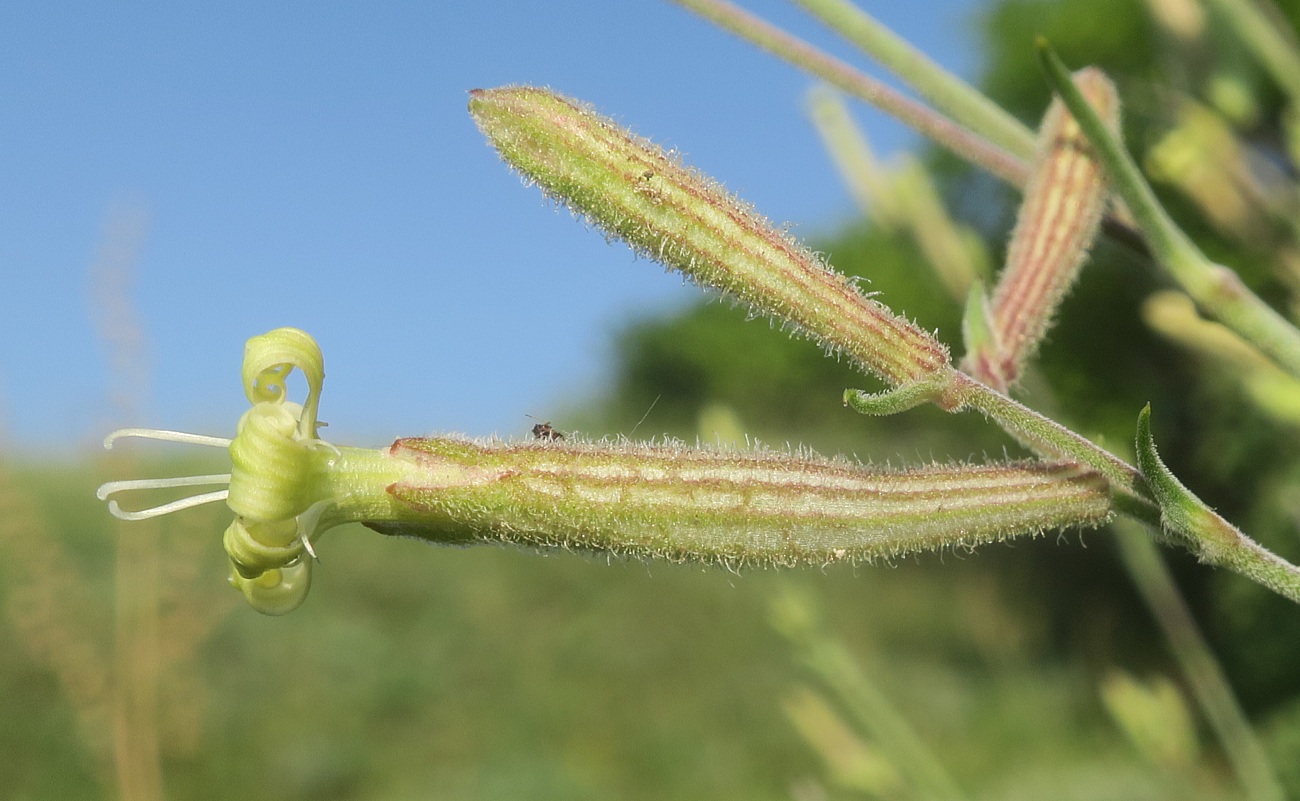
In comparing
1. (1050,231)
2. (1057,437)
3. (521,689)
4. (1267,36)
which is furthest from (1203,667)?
(521,689)

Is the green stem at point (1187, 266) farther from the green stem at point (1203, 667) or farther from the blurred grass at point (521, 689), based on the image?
the blurred grass at point (521, 689)

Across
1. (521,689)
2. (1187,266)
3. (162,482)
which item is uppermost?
(1187,266)

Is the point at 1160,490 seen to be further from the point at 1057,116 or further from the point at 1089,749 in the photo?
the point at 1089,749

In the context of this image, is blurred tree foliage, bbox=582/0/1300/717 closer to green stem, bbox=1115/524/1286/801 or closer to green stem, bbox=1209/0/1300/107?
green stem, bbox=1115/524/1286/801

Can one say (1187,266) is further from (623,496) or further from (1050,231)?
(623,496)

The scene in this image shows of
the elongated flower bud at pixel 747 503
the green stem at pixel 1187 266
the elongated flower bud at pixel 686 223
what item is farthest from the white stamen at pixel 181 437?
the green stem at pixel 1187 266

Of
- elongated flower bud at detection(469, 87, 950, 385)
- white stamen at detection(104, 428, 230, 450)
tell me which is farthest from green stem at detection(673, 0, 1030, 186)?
white stamen at detection(104, 428, 230, 450)

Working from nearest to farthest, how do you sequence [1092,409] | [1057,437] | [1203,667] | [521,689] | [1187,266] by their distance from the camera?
[1057,437] → [1187,266] → [1203,667] → [521,689] → [1092,409]
